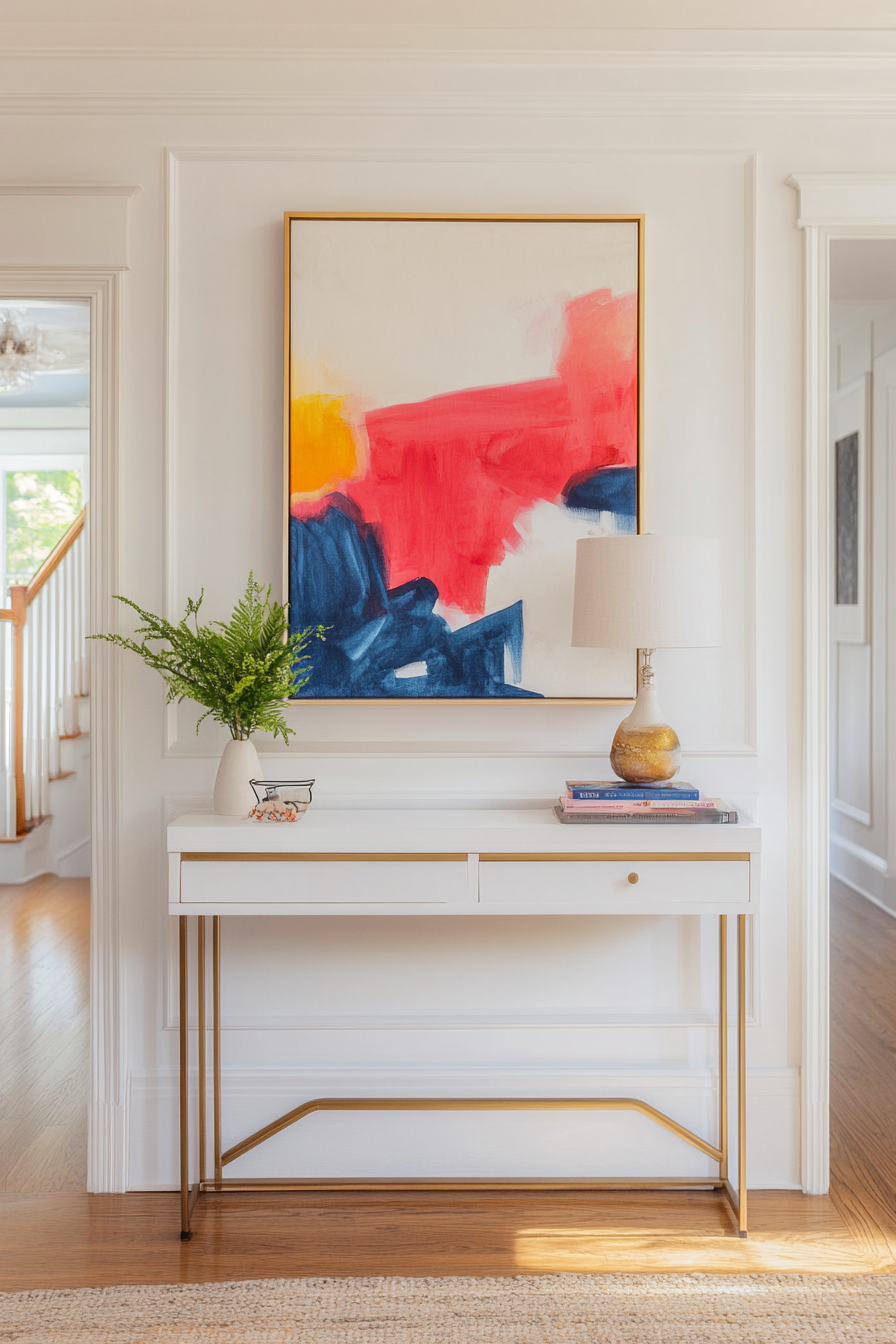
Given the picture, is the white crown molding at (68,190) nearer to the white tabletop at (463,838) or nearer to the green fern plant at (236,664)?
the green fern plant at (236,664)

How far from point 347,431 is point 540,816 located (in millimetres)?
1055

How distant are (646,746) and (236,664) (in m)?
0.97

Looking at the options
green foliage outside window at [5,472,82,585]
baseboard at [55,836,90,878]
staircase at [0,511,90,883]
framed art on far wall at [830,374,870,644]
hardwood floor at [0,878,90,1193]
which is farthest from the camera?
green foliage outside window at [5,472,82,585]

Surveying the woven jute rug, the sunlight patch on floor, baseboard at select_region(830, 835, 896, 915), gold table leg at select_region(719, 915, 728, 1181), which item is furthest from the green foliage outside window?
the sunlight patch on floor

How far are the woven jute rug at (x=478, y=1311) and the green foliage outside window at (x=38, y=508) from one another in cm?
579

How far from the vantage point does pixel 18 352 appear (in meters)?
4.73

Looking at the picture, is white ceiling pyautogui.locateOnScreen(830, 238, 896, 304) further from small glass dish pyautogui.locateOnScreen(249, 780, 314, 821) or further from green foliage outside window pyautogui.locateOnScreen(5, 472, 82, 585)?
green foliage outside window pyautogui.locateOnScreen(5, 472, 82, 585)

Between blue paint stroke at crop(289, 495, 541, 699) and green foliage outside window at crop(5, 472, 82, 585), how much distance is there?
5.13 m

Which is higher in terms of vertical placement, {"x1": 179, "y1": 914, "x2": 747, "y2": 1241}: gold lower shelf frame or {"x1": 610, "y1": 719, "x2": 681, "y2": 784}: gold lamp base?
{"x1": 610, "y1": 719, "x2": 681, "y2": 784}: gold lamp base

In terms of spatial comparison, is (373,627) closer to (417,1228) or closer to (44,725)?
(417,1228)

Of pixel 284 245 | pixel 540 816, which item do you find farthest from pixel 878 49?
pixel 540 816

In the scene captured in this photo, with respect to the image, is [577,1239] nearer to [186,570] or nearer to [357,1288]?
[357,1288]

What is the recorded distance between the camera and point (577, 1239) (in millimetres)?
2113

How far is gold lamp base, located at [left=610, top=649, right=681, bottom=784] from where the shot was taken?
2.14 metres
